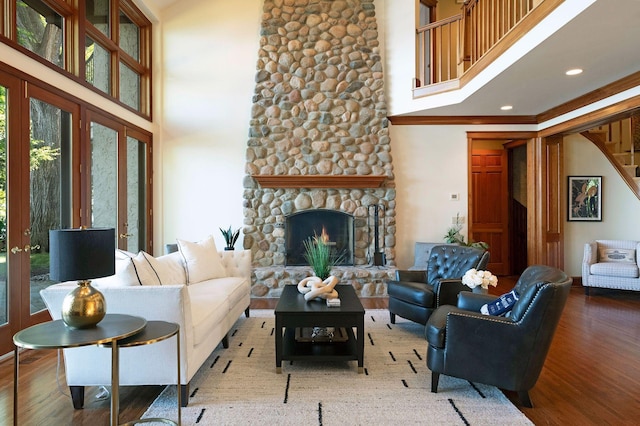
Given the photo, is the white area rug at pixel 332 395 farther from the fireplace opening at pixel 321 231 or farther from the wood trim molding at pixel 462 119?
the wood trim molding at pixel 462 119

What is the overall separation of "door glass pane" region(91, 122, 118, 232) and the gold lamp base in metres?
3.18

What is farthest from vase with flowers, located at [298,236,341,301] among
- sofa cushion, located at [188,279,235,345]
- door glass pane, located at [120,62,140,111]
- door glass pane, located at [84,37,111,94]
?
door glass pane, located at [120,62,140,111]

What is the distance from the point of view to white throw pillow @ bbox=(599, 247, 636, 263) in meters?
5.74

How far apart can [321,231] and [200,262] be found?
2.52m

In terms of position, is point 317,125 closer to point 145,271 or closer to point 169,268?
point 169,268

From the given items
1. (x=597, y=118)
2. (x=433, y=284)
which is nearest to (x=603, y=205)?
(x=597, y=118)

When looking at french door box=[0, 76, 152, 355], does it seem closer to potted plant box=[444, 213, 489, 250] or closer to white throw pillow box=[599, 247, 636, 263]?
potted plant box=[444, 213, 489, 250]

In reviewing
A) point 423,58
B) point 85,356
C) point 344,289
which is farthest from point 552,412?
point 423,58

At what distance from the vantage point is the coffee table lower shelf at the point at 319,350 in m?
2.92

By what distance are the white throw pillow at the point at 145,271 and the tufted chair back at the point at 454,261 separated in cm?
290

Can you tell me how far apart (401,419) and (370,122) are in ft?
15.8

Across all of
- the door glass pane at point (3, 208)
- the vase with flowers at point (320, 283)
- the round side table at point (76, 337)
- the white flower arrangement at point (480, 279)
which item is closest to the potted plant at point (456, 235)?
the white flower arrangement at point (480, 279)

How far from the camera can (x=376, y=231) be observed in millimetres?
6125

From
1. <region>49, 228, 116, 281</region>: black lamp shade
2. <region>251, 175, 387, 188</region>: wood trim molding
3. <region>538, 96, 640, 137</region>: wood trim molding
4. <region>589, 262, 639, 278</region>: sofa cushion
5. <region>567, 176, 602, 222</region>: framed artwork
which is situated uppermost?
<region>538, 96, 640, 137</region>: wood trim molding
